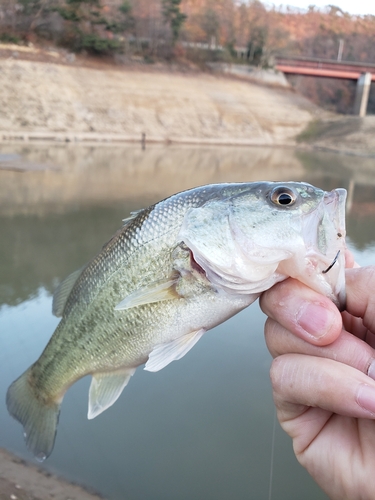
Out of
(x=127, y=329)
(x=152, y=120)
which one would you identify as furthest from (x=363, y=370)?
(x=152, y=120)

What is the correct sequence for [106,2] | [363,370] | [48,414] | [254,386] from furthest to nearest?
[106,2], [254,386], [48,414], [363,370]

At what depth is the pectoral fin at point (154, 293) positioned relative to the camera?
5.90ft

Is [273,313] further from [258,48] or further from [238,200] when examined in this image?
[258,48]

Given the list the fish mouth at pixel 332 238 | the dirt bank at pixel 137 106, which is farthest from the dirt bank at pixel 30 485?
the dirt bank at pixel 137 106

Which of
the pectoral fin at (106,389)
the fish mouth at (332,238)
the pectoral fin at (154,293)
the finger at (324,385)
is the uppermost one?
the fish mouth at (332,238)

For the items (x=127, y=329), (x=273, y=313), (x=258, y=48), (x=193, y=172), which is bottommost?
(x=193, y=172)

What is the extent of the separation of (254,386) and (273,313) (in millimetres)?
2507

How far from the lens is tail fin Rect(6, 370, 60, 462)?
2.30m

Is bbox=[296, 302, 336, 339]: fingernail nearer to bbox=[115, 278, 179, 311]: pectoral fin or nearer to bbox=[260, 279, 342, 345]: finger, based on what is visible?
bbox=[260, 279, 342, 345]: finger

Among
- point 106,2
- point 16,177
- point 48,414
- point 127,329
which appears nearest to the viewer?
point 127,329

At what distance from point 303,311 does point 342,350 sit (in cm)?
21

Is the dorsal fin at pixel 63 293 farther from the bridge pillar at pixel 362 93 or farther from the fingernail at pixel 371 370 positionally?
the bridge pillar at pixel 362 93

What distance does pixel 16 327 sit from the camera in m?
4.71

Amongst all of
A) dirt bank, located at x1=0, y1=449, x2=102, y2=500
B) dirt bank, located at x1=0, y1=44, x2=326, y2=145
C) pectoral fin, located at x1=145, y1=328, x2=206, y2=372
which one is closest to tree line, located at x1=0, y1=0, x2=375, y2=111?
dirt bank, located at x1=0, y1=44, x2=326, y2=145
